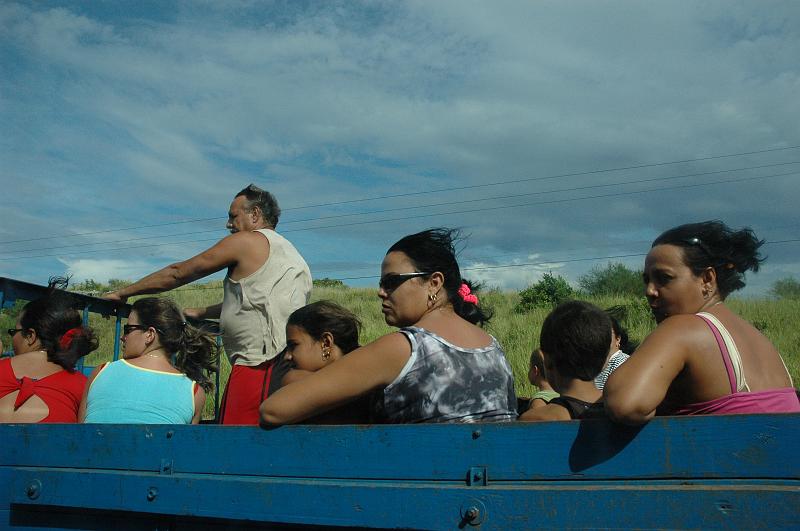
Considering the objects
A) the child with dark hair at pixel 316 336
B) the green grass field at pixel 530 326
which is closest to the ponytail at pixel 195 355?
the child with dark hair at pixel 316 336

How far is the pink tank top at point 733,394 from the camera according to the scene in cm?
223

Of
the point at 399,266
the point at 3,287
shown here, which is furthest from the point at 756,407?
the point at 3,287

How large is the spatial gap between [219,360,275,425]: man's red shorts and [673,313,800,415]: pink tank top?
7.32 ft

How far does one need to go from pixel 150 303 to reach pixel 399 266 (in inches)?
59.8

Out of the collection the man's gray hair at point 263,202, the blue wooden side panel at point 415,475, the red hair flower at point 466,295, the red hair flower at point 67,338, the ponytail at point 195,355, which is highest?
the man's gray hair at point 263,202

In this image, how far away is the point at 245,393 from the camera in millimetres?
3887

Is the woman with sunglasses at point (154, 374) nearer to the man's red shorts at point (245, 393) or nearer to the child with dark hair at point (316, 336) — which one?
the man's red shorts at point (245, 393)

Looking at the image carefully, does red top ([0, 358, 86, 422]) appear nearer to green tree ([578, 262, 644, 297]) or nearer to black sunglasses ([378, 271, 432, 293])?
black sunglasses ([378, 271, 432, 293])

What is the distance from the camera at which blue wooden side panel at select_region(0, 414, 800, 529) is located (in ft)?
6.17

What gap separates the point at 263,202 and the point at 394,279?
186 cm

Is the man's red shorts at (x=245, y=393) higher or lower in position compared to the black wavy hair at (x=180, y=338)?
lower

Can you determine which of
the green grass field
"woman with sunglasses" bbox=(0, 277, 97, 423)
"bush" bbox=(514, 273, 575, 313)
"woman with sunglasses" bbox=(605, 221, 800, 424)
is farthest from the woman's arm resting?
"bush" bbox=(514, 273, 575, 313)

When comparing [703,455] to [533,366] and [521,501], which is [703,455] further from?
[533,366]

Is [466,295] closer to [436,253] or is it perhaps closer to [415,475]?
[436,253]
